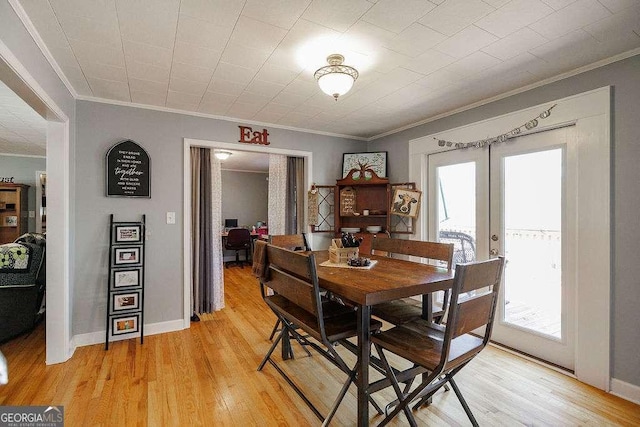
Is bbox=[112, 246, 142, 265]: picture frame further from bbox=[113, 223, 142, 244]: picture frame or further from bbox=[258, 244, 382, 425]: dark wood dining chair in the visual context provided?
bbox=[258, 244, 382, 425]: dark wood dining chair

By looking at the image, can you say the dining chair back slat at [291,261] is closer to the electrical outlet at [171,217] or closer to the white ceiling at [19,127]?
the electrical outlet at [171,217]

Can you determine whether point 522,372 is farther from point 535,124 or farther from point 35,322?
point 35,322

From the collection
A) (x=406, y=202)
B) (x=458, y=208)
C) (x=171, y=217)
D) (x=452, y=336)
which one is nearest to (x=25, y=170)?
(x=171, y=217)

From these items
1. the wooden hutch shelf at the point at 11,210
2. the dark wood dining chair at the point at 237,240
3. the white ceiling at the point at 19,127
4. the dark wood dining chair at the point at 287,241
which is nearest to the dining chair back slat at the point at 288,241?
the dark wood dining chair at the point at 287,241

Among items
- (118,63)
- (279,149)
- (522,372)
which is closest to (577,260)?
(522,372)

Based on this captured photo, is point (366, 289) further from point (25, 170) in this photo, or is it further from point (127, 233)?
point (25, 170)

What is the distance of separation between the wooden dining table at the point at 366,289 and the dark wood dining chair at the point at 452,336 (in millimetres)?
106

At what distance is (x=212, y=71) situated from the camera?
2297 mm

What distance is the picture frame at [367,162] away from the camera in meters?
4.01

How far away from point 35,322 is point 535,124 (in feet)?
16.2

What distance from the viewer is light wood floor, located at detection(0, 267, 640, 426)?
1782 mm

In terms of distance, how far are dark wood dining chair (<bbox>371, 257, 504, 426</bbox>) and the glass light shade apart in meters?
1.40

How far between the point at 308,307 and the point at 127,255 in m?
2.22

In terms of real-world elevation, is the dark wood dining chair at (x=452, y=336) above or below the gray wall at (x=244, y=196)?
below
